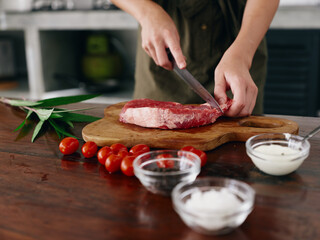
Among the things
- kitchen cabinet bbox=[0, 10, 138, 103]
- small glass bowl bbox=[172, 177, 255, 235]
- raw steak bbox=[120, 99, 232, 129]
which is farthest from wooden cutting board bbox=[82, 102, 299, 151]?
kitchen cabinet bbox=[0, 10, 138, 103]

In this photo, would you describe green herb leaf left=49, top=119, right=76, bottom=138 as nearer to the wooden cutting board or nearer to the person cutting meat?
the wooden cutting board

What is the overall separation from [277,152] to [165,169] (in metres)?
0.30

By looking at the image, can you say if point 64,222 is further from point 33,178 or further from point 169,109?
point 169,109

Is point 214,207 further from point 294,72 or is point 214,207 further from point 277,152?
point 294,72

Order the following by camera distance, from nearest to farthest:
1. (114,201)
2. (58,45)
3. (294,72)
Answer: (114,201)
(294,72)
(58,45)

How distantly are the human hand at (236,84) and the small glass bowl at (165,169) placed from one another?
47cm

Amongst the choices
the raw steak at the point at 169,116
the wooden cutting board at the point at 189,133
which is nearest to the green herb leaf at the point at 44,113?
the wooden cutting board at the point at 189,133

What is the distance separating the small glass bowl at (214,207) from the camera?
657mm

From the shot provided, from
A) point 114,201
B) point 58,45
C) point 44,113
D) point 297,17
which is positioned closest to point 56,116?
point 44,113

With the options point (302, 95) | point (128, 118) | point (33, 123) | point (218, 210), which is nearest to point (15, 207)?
point (218, 210)

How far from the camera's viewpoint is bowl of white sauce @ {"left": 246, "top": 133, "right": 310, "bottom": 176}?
36.0 inches

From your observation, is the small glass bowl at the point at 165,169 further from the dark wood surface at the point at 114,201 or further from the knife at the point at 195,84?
the knife at the point at 195,84

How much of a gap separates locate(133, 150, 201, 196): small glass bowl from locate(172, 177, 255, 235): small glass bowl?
78 millimetres

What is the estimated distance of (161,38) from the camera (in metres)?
1.37
